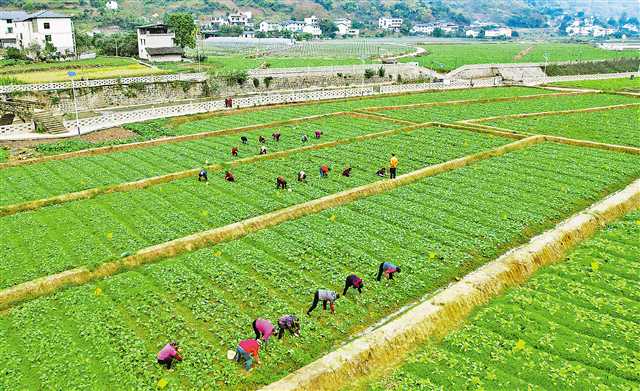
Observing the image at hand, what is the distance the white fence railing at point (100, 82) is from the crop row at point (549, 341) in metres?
62.5

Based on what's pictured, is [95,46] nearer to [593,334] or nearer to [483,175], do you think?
[483,175]

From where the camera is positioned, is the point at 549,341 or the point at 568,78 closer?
the point at 549,341

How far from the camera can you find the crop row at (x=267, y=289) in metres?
15.8

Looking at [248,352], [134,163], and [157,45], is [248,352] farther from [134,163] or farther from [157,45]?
[157,45]

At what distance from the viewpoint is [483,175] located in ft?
113

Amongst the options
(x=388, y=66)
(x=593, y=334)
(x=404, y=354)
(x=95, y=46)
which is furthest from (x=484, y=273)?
(x=95, y=46)

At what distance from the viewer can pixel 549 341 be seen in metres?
16.8

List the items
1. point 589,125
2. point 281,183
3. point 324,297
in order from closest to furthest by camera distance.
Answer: point 324,297, point 281,183, point 589,125

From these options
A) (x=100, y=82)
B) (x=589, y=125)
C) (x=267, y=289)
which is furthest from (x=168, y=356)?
(x=100, y=82)

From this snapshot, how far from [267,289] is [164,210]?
442 inches

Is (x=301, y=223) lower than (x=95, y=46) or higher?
lower

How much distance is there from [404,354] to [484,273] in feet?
19.3

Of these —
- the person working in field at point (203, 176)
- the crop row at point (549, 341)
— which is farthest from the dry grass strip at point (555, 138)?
the person working in field at point (203, 176)

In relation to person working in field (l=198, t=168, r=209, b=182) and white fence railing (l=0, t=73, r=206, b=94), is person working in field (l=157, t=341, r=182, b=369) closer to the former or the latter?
person working in field (l=198, t=168, r=209, b=182)
